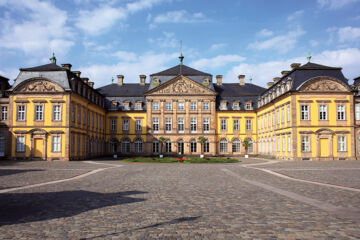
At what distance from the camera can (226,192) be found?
11625mm

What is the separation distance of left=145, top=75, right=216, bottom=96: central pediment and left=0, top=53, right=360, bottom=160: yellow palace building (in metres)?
0.16

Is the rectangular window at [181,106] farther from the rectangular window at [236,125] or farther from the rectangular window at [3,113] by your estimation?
the rectangular window at [3,113]

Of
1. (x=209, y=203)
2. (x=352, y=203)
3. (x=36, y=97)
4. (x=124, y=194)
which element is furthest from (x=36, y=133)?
(x=352, y=203)

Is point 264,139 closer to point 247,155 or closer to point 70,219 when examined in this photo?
point 247,155

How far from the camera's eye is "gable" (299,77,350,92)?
122 ft

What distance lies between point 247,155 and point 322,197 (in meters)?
39.8

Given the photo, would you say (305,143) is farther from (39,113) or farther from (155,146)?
(39,113)

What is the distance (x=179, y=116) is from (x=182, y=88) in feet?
15.0

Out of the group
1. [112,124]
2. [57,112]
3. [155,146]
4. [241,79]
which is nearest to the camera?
[57,112]

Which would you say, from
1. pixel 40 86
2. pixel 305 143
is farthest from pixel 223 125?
pixel 40 86

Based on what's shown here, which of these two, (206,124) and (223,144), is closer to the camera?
(206,124)

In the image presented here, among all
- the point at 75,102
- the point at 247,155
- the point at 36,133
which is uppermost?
the point at 75,102

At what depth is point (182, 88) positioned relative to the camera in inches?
2041

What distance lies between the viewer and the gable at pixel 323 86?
122 feet
